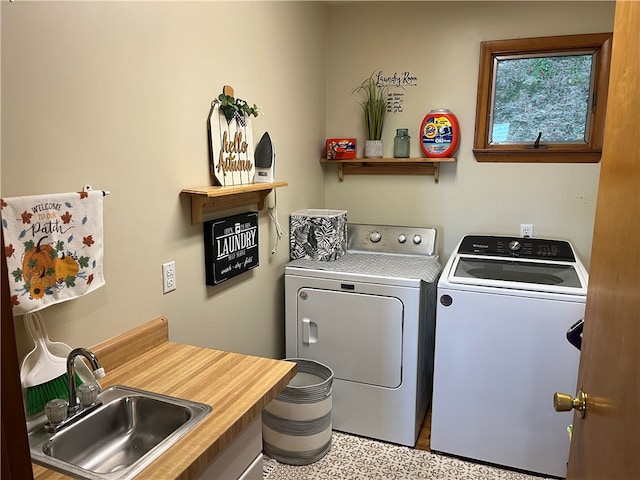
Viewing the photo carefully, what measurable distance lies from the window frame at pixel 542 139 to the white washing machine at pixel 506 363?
695 mm

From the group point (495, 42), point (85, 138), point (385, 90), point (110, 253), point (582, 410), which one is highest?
point (495, 42)

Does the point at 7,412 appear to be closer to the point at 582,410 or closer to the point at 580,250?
the point at 582,410

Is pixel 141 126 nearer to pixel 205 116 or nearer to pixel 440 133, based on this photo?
pixel 205 116

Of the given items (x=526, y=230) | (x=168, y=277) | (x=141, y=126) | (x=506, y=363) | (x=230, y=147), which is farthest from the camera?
(x=526, y=230)

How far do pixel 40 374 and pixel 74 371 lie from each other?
0.27ft

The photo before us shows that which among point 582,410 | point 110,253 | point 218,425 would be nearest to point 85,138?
point 110,253

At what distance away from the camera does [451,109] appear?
3006mm

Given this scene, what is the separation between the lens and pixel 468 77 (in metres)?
2.94

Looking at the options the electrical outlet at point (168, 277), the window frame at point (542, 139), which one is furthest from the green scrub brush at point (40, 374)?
the window frame at point (542, 139)

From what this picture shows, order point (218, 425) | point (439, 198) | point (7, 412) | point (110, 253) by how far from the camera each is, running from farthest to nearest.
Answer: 1. point (439, 198)
2. point (110, 253)
3. point (218, 425)
4. point (7, 412)

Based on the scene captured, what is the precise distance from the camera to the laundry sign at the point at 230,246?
2.08 meters

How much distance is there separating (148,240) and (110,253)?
0.18 metres

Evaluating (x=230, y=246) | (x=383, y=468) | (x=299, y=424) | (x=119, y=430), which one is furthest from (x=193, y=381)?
(x=383, y=468)

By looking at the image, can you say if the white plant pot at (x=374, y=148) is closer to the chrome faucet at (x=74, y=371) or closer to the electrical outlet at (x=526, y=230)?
the electrical outlet at (x=526, y=230)
